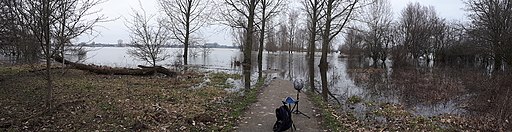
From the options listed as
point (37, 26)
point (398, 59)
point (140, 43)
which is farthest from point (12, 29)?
point (398, 59)

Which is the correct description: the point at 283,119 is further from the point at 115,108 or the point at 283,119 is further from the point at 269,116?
the point at 115,108

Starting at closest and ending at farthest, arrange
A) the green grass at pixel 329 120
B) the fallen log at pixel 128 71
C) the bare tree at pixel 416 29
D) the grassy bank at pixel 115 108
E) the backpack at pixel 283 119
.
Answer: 1. the backpack at pixel 283 119
2. the grassy bank at pixel 115 108
3. the green grass at pixel 329 120
4. the fallen log at pixel 128 71
5. the bare tree at pixel 416 29

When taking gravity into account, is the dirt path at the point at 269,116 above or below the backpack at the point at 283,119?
below

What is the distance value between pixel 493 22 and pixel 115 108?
2961 centimetres

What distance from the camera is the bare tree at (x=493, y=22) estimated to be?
26391 millimetres

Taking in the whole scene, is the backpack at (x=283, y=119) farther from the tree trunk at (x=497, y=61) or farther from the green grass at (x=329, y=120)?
the tree trunk at (x=497, y=61)

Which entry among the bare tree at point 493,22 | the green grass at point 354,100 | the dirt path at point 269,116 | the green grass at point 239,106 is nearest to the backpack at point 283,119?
the dirt path at point 269,116

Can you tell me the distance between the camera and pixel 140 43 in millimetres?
19734

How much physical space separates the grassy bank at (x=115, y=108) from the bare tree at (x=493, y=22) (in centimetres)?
2253

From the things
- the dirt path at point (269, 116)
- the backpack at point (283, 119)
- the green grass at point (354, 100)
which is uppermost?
the backpack at point (283, 119)

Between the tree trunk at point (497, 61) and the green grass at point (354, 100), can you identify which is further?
the tree trunk at point (497, 61)

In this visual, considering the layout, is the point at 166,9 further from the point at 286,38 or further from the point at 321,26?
the point at 286,38

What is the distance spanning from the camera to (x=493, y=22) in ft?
92.6

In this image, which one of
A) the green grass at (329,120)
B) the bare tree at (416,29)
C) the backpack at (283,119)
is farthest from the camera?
the bare tree at (416,29)
